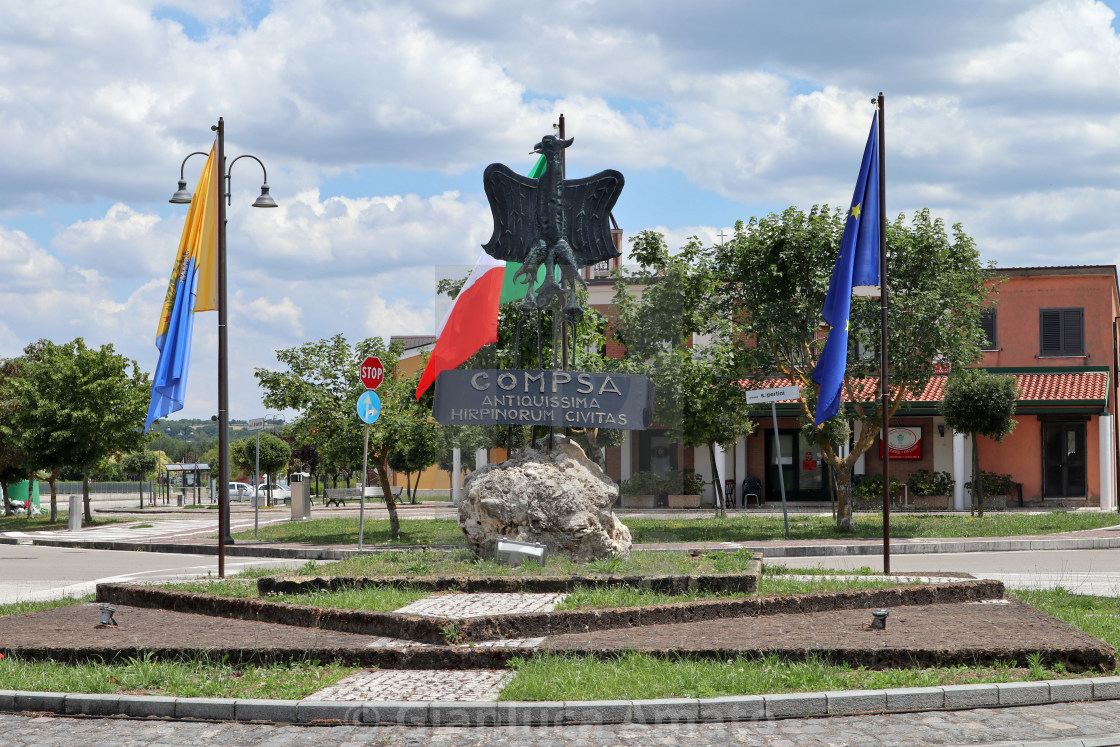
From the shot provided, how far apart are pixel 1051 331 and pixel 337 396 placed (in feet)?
73.9

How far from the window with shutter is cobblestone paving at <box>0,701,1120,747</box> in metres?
29.1

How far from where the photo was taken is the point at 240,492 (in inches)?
2271

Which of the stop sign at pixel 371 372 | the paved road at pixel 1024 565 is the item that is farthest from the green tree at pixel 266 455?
the paved road at pixel 1024 565

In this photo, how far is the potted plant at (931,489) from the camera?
1292 inches

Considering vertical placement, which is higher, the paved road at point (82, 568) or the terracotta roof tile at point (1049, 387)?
the terracotta roof tile at point (1049, 387)

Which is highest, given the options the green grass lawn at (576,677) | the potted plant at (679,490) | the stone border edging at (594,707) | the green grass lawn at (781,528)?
the potted plant at (679,490)

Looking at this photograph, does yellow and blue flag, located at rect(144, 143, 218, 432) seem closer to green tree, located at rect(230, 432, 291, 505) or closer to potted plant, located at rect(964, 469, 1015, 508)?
potted plant, located at rect(964, 469, 1015, 508)

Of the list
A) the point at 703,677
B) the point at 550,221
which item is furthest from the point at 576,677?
the point at 550,221

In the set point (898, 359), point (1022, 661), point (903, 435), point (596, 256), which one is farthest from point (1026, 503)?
point (1022, 661)

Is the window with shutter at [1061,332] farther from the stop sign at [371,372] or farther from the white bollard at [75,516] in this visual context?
the white bollard at [75,516]

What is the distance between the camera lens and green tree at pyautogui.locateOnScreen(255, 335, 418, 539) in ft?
Result: 75.8

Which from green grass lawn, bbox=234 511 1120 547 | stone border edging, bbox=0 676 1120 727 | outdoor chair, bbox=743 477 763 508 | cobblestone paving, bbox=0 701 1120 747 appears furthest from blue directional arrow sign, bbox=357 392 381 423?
outdoor chair, bbox=743 477 763 508

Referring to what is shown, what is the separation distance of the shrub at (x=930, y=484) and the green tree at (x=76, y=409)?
23.1 meters

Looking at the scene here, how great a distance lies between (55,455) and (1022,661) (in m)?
29.0
